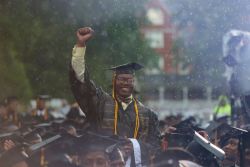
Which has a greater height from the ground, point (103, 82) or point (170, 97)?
point (103, 82)

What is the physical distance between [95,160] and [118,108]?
0.55 m

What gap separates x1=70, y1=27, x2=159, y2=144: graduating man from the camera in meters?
8.14

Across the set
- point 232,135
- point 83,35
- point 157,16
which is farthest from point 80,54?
point 157,16

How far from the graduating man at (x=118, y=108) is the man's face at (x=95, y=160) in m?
0.23

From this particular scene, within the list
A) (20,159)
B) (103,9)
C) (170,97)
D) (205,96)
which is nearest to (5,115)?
(103,9)

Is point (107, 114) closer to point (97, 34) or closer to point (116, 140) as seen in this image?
point (116, 140)

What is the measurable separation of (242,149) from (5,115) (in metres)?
7.54

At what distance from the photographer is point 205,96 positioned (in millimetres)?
50531

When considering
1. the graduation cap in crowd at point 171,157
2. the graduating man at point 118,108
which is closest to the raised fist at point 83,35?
the graduating man at point 118,108

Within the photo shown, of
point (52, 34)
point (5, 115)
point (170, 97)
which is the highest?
point (52, 34)

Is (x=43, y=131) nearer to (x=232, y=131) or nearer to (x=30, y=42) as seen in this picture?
(x=232, y=131)

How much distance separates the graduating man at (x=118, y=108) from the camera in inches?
320

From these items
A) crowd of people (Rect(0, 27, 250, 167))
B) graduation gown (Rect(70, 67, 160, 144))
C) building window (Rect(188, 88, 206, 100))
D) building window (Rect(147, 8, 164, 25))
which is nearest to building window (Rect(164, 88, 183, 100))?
building window (Rect(188, 88, 206, 100))

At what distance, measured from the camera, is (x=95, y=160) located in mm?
8258
